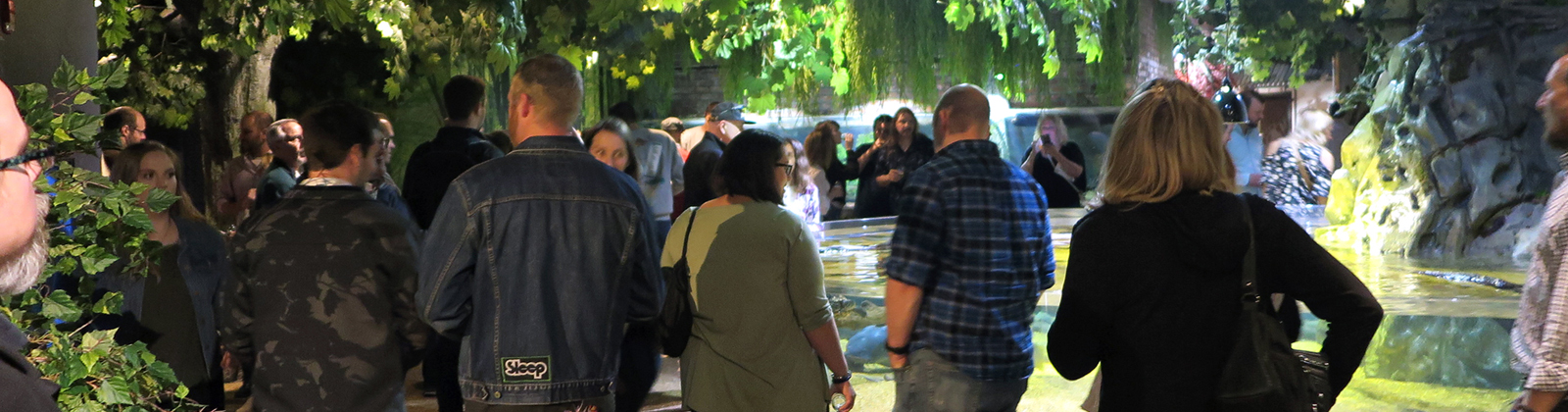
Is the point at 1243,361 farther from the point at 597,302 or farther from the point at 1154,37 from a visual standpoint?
the point at 1154,37

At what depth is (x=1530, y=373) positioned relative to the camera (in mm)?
2598

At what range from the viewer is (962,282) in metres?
3.34

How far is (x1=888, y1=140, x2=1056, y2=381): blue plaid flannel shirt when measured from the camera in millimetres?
3320

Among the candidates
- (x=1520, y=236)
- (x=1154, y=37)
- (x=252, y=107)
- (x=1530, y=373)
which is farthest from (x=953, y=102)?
(x=1520, y=236)

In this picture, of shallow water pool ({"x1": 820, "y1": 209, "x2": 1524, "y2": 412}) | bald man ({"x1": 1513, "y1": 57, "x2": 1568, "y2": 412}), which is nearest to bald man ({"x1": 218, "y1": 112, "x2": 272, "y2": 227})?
shallow water pool ({"x1": 820, "y1": 209, "x2": 1524, "y2": 412})

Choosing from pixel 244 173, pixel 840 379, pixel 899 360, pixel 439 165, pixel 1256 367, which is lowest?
pixel 840 379

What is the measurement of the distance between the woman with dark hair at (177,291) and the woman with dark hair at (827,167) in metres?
3.69

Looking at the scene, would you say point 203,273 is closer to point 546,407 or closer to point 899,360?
point 546,407

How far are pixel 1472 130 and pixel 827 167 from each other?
5.39 metres

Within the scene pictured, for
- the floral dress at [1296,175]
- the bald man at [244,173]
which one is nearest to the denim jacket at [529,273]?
the bald man at [244,173]

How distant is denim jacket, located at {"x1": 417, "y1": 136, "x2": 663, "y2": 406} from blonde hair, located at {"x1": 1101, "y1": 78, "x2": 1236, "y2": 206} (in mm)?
1124

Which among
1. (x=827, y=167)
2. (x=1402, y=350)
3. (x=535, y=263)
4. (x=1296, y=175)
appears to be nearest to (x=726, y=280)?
(x=535, y=263)

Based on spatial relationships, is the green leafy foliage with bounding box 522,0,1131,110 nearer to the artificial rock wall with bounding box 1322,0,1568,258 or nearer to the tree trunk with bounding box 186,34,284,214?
the tree trunk with bounding box 186,34,284,214

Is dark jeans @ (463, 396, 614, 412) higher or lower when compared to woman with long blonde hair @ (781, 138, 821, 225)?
lower
